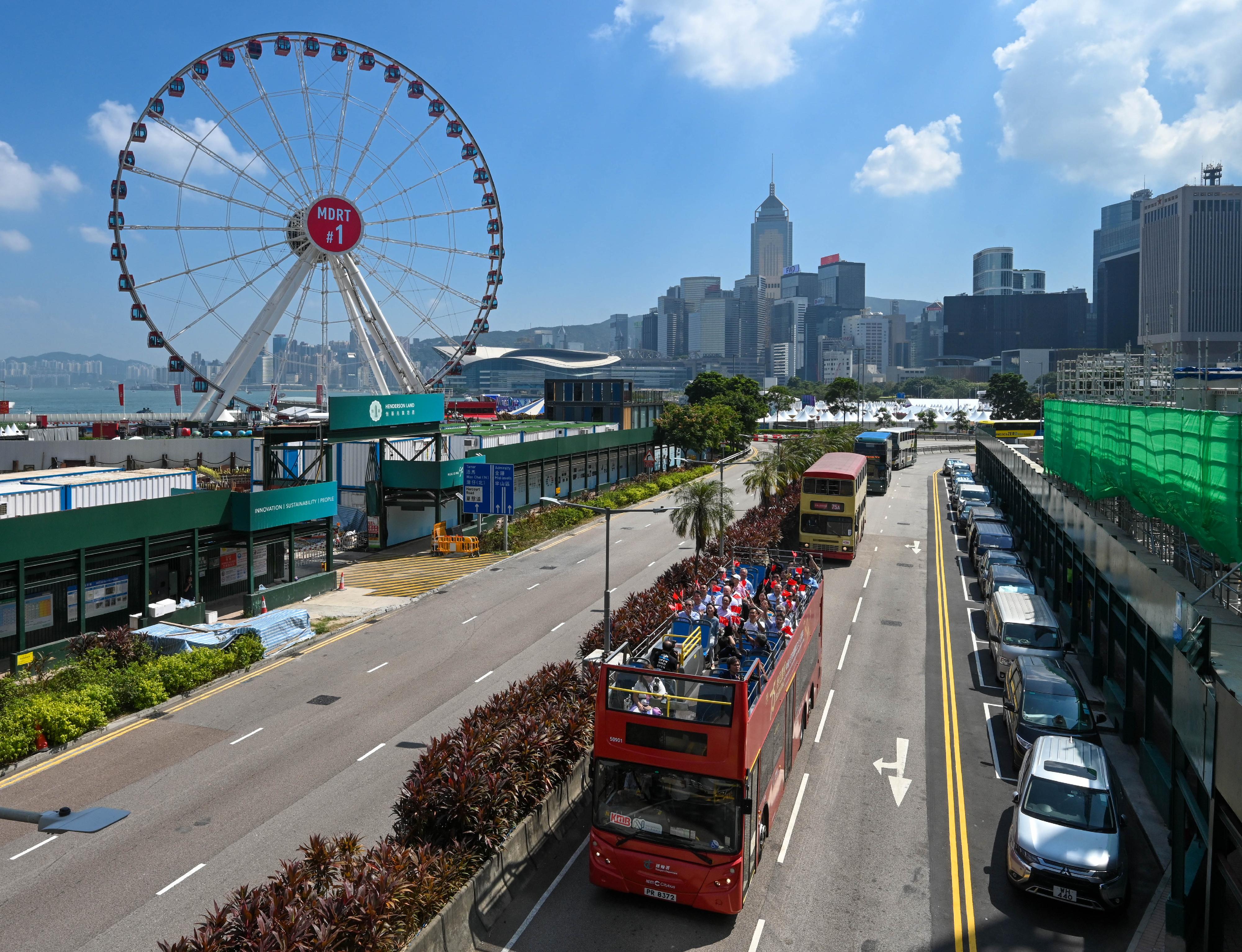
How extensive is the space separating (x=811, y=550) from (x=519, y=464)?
61.5 ft

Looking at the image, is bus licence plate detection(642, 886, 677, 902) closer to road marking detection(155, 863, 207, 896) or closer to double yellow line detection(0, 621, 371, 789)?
road marking detection(155, 863, 207, 896)

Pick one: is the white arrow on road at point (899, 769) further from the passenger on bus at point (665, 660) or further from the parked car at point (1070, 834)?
the passenger on bus at point (665, 660)

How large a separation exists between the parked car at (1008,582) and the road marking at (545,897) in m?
17.6

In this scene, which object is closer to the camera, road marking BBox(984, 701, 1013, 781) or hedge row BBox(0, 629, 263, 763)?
road marking BBox(984, 701, 1013, 781)

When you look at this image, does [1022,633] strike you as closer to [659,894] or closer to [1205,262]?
[659,894]

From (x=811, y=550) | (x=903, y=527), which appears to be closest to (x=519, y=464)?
(x=811, y=550)

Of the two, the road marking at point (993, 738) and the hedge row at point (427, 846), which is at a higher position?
the hedge row at point (427, 846)

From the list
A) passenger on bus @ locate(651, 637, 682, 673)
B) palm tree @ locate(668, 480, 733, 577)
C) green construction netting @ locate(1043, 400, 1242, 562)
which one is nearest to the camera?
green construction netting @ locate(1043, 400, 1242, 562)

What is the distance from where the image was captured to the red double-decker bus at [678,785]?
37.1 ft

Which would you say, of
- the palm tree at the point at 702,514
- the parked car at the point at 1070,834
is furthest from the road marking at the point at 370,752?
the palm tree at the point at 702,514

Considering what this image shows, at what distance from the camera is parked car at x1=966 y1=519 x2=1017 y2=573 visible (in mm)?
35531

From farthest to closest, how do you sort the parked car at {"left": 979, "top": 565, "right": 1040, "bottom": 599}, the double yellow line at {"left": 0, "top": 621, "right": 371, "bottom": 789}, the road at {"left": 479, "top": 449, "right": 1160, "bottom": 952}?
the parked car at {"left": 979, "top": 565, "right": 1040, "bottom": 599} < the double yellow line at {"left": 0, "top": 621, "right": 371, "bottom": 789} < the road at {"left": 479, "top": 449, "right": 1160, "bottom": 952}

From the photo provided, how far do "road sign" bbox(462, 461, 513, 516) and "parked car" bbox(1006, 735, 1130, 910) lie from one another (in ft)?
95.7

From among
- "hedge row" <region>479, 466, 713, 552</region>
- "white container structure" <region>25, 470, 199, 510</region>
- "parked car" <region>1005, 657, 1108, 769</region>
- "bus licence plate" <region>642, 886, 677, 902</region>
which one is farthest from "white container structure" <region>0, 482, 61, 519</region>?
"parked car" <region>1005, 657, 1108, 769</region>
